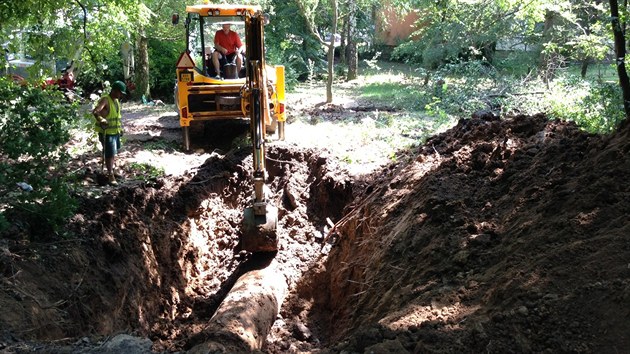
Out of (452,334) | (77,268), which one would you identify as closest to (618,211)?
(452,334)

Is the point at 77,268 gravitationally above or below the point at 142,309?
above

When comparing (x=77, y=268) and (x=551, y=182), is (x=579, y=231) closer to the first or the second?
(x=551, y=182)

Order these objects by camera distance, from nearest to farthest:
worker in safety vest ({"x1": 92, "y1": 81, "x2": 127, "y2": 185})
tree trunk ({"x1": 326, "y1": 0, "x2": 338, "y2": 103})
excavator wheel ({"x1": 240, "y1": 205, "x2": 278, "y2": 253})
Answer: excavator wheel ({"x1": 240, "y1": 205, "x2": 278, "y2": 253}) < worker in safety vest ({"x1": 92, "y1": 81, "x2": 127, "y2": 185}) < tree trunk ({"x1": 326, "y1": 0, "x2": 338, "y2": 103})

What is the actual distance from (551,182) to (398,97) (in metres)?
12.0

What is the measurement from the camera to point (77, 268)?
20.4ft

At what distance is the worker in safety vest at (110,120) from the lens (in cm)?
857

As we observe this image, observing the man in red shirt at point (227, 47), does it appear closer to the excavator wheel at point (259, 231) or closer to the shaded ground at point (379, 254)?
the shaded ground at point (379, 254)

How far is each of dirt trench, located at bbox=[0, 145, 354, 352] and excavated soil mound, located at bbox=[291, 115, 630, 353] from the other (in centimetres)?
122

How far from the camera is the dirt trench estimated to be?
18.6 feet

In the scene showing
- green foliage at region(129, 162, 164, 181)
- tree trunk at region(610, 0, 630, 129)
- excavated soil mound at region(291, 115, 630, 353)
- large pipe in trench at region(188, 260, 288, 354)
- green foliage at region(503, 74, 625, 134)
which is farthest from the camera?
green foliage at region(129, 162, 164, 181)

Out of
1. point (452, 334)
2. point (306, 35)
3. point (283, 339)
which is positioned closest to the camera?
point (452, 334)

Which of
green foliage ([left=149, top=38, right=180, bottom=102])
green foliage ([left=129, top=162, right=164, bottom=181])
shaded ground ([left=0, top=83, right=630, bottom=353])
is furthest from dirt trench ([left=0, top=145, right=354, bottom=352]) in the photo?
green foliage ([left=149, top=38, right=180, bottom=102])

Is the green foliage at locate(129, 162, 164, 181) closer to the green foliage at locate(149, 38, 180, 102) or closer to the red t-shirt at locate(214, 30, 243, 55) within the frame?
the red t-shirt at locate(214, 30, 243, 55)

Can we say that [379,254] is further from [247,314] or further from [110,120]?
[110,120]
